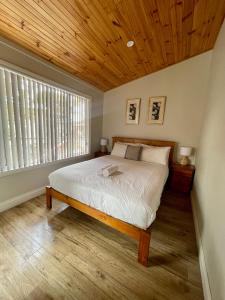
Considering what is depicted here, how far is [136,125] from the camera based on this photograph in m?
3.75

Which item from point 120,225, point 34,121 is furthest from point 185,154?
point 34,121

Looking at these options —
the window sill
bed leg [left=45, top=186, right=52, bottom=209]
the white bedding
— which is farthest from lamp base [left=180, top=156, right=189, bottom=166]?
bed leg [left=45, top=186, right=52, bottom=209]

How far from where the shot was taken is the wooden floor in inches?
46.2

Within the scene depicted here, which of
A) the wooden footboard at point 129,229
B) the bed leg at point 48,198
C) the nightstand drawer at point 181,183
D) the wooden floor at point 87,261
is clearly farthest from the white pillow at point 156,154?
the bed leg at point 48,198

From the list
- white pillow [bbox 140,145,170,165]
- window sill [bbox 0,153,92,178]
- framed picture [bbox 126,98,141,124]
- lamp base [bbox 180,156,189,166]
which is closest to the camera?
window sill [bbox 0,153,92,178]

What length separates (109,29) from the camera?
6.21 feet

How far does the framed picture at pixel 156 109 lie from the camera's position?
334cm

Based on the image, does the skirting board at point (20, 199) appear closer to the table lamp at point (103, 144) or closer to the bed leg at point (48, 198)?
the bed leg at point (48, 198)

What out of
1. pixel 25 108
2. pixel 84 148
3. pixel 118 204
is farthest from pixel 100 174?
pixel 84 148

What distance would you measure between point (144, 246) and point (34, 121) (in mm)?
2416

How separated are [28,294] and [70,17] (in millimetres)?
2739

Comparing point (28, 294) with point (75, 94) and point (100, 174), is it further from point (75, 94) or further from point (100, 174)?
point (75, 94)

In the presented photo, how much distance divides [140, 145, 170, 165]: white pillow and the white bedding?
0.85 metres

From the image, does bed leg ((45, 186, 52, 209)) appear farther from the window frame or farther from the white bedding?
the window frame
